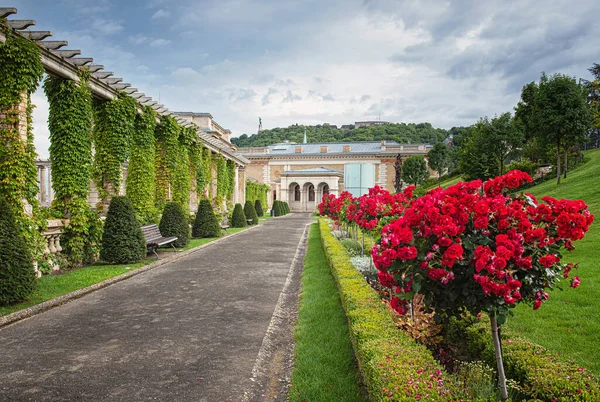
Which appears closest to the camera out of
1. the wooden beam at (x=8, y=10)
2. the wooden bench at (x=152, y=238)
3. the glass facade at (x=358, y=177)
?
the wooden beam at (x=8, y=10)

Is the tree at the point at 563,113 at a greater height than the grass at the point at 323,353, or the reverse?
the tree at the point at 563,113

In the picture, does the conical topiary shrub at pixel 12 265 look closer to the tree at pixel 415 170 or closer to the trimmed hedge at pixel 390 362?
the trimmed hedge at pixel 390 362

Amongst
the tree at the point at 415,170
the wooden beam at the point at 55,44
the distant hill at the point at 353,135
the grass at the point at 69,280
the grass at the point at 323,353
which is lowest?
the grass at the point at 323,353

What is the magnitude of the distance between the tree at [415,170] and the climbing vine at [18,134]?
5085 cm

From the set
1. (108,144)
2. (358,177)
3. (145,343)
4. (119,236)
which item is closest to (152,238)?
(119,236)

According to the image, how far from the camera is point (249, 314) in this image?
19.9 feet

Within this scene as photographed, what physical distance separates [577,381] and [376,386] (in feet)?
4.32

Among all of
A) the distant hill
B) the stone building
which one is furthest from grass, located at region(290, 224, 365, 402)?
the distant hill

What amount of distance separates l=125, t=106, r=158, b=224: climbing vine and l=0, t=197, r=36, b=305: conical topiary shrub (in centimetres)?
686

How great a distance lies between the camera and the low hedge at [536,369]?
2645 millimetres

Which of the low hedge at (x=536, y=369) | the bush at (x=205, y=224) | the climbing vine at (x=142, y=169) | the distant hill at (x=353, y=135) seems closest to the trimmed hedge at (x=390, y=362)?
the low hedge at (x=536, y=369)

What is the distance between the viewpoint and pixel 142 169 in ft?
43.6

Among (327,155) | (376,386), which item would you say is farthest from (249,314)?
(327,155)

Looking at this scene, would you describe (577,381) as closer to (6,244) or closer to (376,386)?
(376,386)
